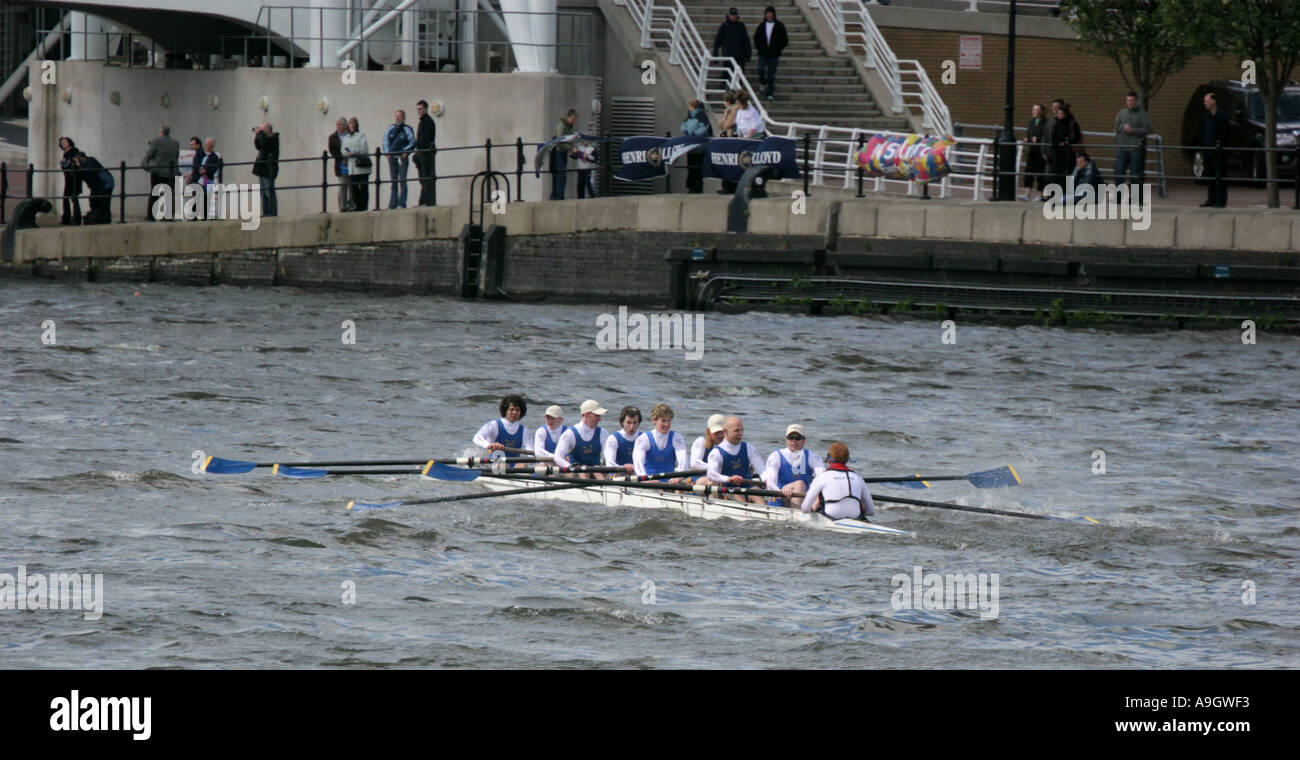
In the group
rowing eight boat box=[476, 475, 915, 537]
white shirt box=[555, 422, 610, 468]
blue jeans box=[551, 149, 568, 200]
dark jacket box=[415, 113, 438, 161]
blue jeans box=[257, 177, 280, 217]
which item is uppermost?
dark jacket box=[415, 113, 438, 161]

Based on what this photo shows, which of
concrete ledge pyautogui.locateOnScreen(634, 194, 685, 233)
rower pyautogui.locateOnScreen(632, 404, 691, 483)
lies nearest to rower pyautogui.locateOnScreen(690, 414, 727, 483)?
rower pyautogui.locateOnScreen(632, 404, 691, 483)

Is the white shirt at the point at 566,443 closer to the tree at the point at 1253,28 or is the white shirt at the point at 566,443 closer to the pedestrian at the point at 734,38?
the tree at the point at 1253,28

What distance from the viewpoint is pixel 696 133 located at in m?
29.1

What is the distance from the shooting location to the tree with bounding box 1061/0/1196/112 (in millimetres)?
31641

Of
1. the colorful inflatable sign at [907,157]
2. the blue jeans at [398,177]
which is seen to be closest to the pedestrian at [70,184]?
the blue jeans at [398,177]

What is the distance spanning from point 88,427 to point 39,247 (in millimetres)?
12019

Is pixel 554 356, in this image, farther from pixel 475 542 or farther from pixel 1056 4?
pixel 1056 4

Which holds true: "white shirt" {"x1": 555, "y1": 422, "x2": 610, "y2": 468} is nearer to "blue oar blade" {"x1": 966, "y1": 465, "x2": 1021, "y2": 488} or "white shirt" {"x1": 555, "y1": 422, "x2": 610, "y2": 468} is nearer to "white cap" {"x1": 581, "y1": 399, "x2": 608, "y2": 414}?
"white cap" {"x1": 581, "y1": 399, "x2": 608, "y2": 414}

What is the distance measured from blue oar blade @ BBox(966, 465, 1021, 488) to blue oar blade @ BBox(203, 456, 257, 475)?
6.52 m

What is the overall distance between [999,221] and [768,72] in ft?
27.2

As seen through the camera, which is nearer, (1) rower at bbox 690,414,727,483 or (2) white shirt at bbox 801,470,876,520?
(2) white shirt at bbox 801,470,876,520

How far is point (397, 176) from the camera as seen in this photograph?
3014 centimetres

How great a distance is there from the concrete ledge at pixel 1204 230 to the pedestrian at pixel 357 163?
481 inches

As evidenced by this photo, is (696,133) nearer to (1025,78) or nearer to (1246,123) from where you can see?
(1025,78)
